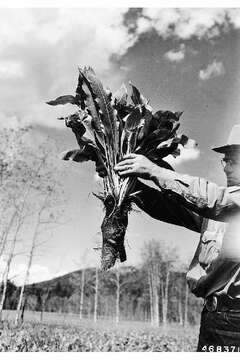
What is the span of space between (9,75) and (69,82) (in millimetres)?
381

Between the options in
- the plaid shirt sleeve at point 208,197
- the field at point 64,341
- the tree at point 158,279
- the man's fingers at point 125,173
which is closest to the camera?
the plaid shirt sleeve at point 208,197

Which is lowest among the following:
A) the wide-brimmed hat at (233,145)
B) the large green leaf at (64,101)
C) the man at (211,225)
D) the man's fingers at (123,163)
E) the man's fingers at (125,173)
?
the man at (211,225)

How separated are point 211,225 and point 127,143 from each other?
0.39m

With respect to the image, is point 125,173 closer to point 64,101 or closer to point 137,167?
point 137,167

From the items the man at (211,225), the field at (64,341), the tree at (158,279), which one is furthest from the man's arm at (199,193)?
the tree at (158,279)

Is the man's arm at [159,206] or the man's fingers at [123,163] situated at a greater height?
the man's fingers at [123,163]

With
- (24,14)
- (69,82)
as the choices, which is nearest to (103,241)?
(69,82)

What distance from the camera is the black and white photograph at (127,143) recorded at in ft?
4.03

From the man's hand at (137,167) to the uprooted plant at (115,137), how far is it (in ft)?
0.26

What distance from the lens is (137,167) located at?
3.67 feet

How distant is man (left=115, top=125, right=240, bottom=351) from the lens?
1.03 meters

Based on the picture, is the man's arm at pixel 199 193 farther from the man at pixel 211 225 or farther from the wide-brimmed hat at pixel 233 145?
the wide-brimmed hat at pixel 233 145

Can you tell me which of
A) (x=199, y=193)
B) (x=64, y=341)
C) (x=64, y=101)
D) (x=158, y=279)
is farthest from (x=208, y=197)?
(x=158, y=279)

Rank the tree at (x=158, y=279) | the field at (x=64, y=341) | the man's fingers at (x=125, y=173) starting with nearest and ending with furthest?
the man's fingers at (x=125, y=173) → the field at (x=64, y=341) → the tree at (x=158, y=279)
